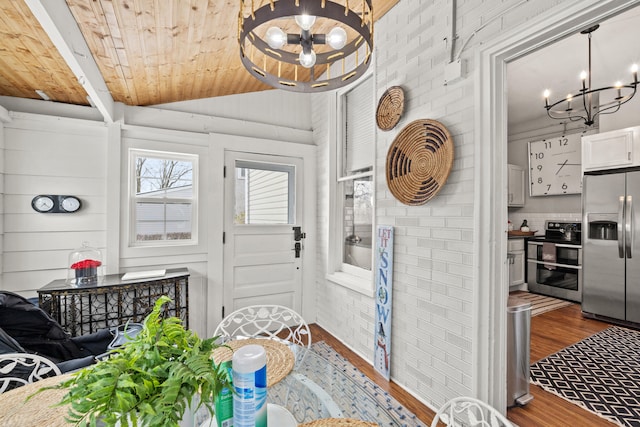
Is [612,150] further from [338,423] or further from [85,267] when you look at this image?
[85,267]

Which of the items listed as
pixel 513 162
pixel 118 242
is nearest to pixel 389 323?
pixel 118 242

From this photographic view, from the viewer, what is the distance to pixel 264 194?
11.9 ft

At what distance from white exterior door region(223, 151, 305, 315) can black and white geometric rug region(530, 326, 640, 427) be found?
257cm

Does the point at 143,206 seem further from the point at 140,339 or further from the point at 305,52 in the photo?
the point at 140,339

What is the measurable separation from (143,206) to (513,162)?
20.2 ft

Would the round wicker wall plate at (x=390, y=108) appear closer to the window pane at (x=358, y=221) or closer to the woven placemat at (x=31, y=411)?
the window pane at (x=358, y=221)

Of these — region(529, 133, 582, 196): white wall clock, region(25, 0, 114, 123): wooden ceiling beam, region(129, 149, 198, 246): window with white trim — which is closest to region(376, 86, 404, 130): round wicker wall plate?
region(129, 149, 198, 246): window with white trim

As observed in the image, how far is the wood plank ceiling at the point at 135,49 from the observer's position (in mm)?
1726

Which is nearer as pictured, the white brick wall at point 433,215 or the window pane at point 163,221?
the white brick wall at point 433,215

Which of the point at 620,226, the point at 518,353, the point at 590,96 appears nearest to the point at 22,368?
the point at 518,353

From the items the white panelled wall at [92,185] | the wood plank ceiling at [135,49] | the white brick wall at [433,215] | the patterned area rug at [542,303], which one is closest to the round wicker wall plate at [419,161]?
the white brick wall at [433,215]

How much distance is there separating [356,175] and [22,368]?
9.04 feet

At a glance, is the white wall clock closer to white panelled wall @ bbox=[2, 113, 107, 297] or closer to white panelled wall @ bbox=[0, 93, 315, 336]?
white panelled wall @ bbox=[0, 93, 315, 336]

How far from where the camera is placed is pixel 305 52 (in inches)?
55.4
